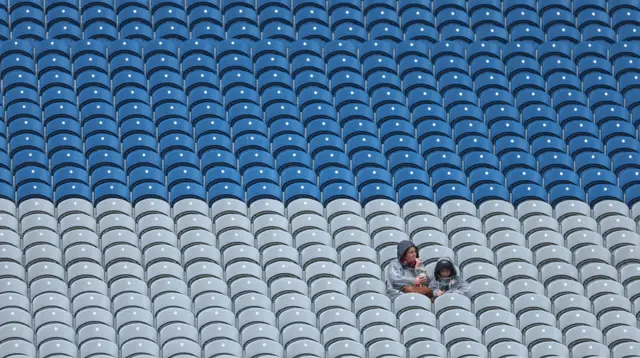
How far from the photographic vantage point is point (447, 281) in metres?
13.4

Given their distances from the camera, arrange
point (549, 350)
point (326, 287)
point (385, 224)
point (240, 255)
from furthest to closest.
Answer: point (385, 224)
point (240, 255)
point (326, 287)
point (549, 350)

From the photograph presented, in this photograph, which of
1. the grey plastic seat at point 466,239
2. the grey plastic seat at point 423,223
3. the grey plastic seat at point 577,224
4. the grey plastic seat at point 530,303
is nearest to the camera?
the grey plastic seat at point 530,303

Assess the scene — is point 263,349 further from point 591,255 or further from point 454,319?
point 591,255

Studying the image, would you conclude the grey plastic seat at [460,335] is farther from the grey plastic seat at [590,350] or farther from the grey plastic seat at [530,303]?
the grey plastic seat at [590,350]

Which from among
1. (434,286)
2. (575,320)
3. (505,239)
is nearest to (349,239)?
(434,286)

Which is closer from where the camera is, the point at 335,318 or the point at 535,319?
the point at 335,318

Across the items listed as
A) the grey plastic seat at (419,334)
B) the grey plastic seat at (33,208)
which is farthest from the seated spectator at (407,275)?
the grey plastic seat at (33,208)

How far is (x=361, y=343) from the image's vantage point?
1305cm

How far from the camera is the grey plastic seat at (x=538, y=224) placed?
571 inches

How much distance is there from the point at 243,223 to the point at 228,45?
2345 mm

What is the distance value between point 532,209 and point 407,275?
72.1 inches

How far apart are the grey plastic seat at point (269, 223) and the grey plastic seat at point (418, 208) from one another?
3.26 ft

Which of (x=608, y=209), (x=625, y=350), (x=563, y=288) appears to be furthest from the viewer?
(x=608, y=209)

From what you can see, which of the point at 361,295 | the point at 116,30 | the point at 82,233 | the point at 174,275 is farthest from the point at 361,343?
the point at 116,30
